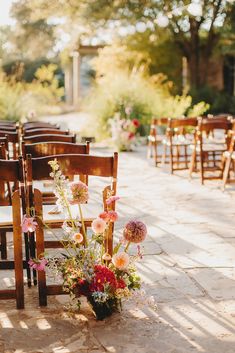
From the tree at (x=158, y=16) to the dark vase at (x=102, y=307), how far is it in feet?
56.0

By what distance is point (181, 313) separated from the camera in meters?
3.58

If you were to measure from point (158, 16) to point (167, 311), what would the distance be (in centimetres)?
1781

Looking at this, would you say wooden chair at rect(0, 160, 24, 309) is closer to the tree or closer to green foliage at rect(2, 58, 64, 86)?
the tree

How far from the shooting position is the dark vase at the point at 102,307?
3449 millimetres

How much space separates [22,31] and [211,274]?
39.2 meters

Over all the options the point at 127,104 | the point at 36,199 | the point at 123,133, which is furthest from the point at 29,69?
the point at 36,199

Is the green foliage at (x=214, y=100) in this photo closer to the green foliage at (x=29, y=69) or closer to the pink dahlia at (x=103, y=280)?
the green foliage at (x=29, y=69)

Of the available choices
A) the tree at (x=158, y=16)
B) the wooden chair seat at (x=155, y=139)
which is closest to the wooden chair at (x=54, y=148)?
the wooden chair seat at (x=155, y=139)

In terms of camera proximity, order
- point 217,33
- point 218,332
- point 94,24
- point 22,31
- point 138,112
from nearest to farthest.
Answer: point 218,332, point 138,112, point 94,24, point 217,33, point 22,31

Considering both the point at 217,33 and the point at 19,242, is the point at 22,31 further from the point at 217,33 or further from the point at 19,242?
the point at 19,242

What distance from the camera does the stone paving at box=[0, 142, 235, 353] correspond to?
316 cm

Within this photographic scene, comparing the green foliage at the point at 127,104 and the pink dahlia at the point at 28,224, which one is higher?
the green foliage at the point at 127,104

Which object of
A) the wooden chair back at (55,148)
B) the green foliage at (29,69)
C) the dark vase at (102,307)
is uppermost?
the green foliage at (29,69)

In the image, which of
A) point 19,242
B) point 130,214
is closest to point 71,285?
point 19,242
